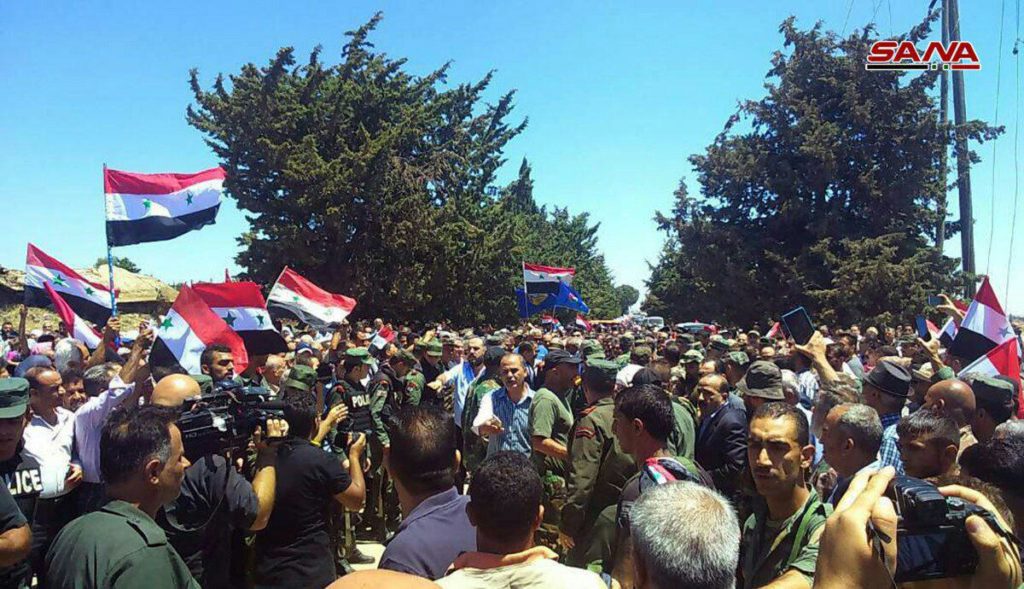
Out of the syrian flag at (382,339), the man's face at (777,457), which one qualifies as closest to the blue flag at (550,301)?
the syrian flag at (382,339)

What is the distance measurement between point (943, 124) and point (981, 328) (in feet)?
77.0

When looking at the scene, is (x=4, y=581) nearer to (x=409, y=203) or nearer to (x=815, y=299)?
(x=409, y=203)

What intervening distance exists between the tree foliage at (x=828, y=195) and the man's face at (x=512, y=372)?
22.8m

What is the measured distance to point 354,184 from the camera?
25.7m

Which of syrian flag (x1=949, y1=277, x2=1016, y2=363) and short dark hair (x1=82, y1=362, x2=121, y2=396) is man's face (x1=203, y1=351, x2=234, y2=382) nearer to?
short dark hair (x1=82, y1=362, x2=121, y2=396)

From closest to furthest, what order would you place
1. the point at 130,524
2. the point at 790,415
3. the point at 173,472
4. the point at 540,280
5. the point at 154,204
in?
the point at 130,524, the point at 173,472, the point at 790,415, the point at 154,204, the point at 540,280

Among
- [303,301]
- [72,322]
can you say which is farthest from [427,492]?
[303,301]

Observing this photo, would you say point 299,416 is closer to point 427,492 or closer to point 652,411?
point 427,492

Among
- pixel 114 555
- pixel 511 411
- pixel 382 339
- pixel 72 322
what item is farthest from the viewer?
pixel 382 339

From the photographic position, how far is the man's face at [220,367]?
556 centimetres

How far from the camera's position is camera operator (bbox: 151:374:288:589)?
3088 mm

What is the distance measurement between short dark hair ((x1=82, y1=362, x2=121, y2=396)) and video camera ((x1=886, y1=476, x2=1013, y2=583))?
199 inches

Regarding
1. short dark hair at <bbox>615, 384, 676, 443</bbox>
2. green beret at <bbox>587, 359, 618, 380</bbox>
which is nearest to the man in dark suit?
green beret at <bbox>587, 359, 618, 380</bbox>

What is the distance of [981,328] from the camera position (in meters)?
7.31
